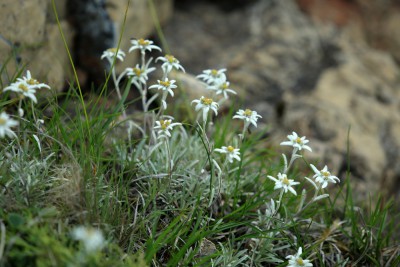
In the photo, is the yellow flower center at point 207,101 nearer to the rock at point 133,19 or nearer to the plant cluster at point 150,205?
the plant cluster at point 150,205

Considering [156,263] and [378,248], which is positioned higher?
[156,263]

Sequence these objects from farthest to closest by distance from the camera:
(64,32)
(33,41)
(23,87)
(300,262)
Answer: (64,32), (33,41), (300,262), (23,87)

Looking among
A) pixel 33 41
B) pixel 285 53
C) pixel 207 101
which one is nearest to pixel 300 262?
pixel 207 101

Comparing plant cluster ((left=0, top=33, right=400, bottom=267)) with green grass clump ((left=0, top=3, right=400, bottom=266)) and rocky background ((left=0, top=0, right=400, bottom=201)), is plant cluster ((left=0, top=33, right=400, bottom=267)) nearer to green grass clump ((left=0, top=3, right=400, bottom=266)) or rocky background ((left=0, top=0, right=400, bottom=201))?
green grass clump ((left=0, top=3, right=400, bottom=266))

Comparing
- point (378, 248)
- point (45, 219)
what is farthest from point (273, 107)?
point (45, 219)

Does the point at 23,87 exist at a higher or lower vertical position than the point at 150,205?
higher

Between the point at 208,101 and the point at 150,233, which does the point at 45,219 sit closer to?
the point at 150,233

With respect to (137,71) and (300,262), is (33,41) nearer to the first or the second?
(137,71)


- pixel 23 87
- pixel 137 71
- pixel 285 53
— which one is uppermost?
pixel 23 87
